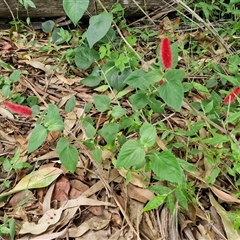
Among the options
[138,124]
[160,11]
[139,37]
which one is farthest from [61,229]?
[160,11]

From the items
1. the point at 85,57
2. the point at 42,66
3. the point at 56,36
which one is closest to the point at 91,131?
the point at 85,57

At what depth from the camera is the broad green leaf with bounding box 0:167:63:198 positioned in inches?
59.5

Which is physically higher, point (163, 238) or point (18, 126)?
point (18, 126)

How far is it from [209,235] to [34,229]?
59 centimetres

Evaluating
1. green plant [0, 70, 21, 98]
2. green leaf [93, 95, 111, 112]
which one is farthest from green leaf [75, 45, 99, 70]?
green leaf [93, 95, 111, 112]

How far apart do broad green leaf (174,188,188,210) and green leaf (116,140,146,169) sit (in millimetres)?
171

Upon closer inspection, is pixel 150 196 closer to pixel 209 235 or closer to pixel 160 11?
pixel 209 235

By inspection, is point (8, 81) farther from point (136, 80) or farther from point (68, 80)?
point (136, 80)

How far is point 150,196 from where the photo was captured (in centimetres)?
143

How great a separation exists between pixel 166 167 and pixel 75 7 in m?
0.58

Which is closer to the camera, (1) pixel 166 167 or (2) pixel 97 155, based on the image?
(1) pixel 166 167

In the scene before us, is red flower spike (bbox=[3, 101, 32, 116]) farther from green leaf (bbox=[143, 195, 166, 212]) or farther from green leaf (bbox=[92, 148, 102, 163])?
green leaf (bbox=[143, 195, 166, 212])

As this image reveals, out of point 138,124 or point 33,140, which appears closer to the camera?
point 33,140

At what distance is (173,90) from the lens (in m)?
1.28
